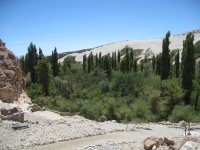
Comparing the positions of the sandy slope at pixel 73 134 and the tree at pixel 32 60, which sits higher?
the tree at pixel 32 60

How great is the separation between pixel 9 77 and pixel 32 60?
22077 millimetres

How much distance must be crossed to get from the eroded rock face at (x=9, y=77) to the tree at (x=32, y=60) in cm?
1491

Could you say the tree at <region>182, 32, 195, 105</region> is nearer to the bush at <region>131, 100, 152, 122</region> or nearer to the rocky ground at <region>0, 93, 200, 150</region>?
the bush at <region>131, 100, 152, 122</region>

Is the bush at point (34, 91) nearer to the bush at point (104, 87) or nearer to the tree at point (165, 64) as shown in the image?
the bush at point (104, 87)

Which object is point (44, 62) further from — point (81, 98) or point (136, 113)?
point (136, 113)

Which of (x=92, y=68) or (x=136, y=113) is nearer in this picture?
(x=136, y=113)

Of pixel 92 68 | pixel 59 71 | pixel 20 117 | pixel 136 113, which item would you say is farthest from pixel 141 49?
pixel 20 117

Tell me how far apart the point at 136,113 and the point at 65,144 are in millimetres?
14198

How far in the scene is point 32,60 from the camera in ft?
179

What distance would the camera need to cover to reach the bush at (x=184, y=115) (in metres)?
32.9

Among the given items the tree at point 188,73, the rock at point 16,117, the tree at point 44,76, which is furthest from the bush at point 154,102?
the tree at point 44,76

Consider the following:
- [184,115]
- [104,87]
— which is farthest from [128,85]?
[184,115]

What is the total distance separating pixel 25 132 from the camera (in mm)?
24203

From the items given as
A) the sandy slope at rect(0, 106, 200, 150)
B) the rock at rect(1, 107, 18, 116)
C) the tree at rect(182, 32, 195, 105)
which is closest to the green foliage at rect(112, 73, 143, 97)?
the tree at rect(182, 32, 195, 105)
